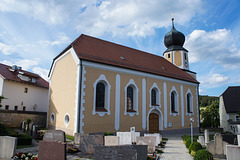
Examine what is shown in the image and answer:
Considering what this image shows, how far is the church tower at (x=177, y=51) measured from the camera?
1137 inches

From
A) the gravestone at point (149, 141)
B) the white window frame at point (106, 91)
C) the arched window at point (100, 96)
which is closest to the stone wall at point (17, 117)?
the arched window at point (100, 96)

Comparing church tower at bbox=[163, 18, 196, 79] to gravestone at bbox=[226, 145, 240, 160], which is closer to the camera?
gravestone at bbox=[226, 145, 240, 160]

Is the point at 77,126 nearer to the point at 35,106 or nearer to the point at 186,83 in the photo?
the point at 35,106

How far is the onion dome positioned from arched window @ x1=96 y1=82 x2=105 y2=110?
54.8 ft

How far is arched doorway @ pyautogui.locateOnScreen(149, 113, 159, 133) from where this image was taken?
20.3 metres

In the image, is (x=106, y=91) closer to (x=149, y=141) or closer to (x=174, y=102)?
(x=149, y=141)

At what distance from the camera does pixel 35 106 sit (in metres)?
24.3

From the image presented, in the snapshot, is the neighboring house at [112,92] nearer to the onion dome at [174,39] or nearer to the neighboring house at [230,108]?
the onion dome at [174,39]

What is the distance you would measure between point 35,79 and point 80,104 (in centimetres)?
1359

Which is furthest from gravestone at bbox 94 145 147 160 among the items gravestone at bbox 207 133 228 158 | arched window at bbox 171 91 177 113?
arched window at bbox 171 91 177 113

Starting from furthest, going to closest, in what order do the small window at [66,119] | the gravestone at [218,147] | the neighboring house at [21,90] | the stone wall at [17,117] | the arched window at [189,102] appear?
the arched window at [189,102]
the neighboring house at [21,90]
the stone wall at [17,117]
the small window at [66,119]
the gravestone at [218,147]

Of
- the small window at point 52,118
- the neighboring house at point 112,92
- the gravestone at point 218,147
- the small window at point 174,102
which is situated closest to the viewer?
the gravestone at point 218,147

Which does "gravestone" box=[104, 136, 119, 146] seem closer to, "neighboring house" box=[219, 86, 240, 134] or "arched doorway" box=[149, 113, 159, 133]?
"arched doorway" box=[149, 113, 159, 133]

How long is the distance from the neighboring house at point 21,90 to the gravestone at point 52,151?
1703 centimetres
